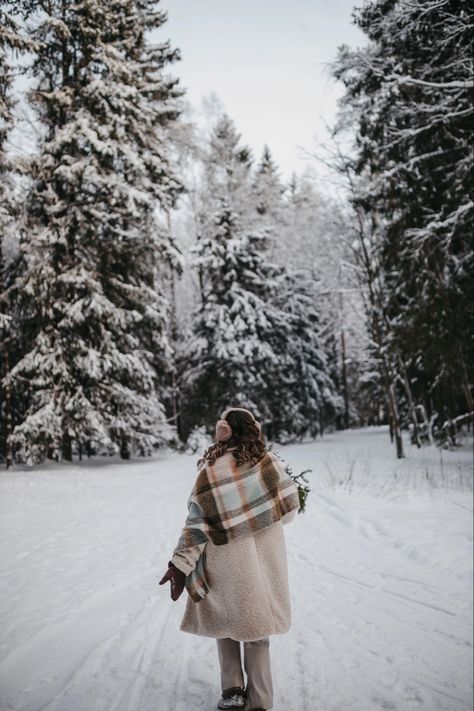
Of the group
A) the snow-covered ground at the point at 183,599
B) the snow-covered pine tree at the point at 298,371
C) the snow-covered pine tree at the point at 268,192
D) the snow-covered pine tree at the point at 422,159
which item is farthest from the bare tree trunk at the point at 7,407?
the snow-covered pine tree at the point at 268,192

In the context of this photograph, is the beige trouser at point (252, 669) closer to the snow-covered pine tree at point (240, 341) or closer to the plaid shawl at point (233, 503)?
the plaid shawl at point (233, 503)

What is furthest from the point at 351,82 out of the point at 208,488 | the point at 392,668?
the point at 392,668

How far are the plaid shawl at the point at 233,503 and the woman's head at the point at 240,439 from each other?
4 cm

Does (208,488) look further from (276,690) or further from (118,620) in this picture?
(276,690)

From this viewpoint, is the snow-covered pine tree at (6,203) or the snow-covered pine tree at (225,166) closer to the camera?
the snow-covered pine tree at (6,203)

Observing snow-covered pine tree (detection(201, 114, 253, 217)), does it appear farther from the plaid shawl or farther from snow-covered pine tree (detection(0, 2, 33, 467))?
the plaid shawl

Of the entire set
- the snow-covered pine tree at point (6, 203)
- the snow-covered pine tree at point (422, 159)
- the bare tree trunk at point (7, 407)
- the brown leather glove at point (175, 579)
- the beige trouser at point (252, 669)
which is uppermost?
the snow-covered pine tree at point (422, 159)

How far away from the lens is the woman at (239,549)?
6.38ft

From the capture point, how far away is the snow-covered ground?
1.16 meters

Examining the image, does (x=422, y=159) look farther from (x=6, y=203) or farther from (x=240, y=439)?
(x=6, y=203)

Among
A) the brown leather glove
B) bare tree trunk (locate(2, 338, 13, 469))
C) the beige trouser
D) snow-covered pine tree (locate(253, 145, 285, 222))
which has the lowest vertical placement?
the beige trouser

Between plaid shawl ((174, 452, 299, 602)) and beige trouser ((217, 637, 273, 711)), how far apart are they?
45cm

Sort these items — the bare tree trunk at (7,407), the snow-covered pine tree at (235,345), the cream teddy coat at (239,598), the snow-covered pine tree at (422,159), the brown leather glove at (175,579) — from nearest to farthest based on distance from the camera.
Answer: the bare tree trunk at (7,407)
the brown leather glove at (175,579)
the cream teddy coat at (239,598)
the snow-covered pine tree at (422,159)
the snow-covered pine tree at (235,345)

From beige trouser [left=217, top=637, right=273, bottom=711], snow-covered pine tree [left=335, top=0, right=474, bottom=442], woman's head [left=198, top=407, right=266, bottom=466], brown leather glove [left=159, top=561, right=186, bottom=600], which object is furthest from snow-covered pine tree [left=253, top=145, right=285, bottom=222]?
brown leather glove [left=159, top=561, right=186, bottom=600]
